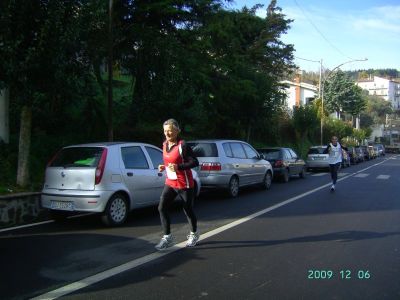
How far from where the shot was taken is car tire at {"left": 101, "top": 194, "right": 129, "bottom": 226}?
8477 millimetres

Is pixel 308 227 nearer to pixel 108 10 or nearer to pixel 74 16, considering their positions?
pixel 74 16

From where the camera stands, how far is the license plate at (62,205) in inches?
334

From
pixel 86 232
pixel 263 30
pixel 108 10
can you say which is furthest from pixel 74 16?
pixel 263 30

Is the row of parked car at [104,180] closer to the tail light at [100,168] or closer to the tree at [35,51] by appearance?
the tail light at [100,168]

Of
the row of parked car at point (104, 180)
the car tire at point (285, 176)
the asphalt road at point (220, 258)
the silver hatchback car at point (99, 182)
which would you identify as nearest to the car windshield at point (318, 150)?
the car tire at point (285, 176)

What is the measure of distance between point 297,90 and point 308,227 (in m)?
58.7

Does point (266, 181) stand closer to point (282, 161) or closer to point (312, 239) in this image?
point (282, 161)

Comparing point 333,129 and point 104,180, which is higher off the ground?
point 333,129

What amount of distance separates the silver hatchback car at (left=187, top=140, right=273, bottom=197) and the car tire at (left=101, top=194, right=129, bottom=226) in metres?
4.27

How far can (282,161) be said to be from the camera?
18.9 metres

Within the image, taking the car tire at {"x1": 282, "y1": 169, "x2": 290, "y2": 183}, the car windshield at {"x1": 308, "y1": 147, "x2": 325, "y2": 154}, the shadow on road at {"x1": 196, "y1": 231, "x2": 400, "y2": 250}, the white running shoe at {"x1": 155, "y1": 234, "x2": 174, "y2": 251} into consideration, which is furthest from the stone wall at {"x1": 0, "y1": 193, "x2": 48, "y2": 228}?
the car windshield at {"x1": 308, "y1": 147, "x2": 325, "y2": 154}

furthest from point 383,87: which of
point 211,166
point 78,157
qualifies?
point 78,157

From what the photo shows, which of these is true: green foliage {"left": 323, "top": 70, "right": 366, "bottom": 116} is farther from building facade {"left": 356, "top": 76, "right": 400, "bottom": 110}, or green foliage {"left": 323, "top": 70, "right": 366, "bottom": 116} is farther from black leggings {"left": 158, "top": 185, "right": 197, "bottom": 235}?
building facade {"left": 356, "top": 76, "right": 400, "bottom": 110}

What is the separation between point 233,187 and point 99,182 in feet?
18.7
